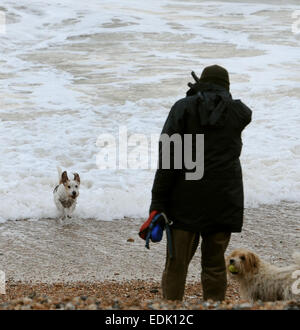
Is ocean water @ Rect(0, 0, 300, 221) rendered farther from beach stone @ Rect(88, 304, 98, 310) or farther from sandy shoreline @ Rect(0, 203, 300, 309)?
beach stone @ Rect(88, 304, 98, 310)

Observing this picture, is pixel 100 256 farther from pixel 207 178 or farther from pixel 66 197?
pixel 207 178

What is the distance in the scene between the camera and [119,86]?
1881cm

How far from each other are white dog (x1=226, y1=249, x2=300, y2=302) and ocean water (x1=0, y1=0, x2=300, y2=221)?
4.10m

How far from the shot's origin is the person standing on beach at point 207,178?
3664 millimetres

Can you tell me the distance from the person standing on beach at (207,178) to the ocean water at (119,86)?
472 cm

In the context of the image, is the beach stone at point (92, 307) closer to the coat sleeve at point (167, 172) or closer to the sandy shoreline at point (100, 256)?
the sandy shoreline at point (100, 256)

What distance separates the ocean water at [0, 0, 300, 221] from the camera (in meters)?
10.1

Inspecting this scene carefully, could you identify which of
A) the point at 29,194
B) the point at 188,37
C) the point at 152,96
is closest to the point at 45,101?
the point at 152,96

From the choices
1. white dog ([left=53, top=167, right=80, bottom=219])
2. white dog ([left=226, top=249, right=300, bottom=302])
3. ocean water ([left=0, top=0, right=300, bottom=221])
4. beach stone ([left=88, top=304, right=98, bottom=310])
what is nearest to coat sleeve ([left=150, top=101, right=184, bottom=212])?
beach stone ([left=88, top=304, right=98, bottom=310])

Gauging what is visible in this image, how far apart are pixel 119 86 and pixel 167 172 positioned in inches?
605

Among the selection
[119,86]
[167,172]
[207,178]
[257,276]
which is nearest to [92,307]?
[167,172]

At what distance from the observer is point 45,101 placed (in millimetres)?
16734
